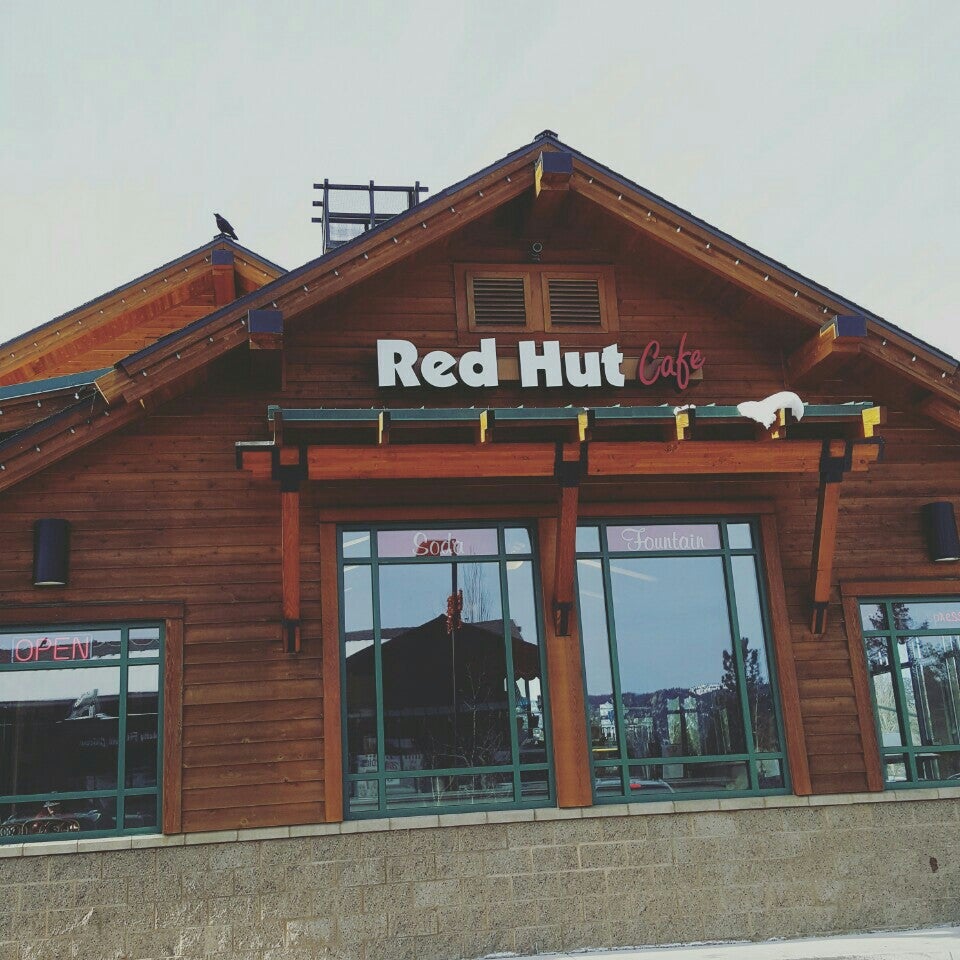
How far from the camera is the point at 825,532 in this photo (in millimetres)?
9930

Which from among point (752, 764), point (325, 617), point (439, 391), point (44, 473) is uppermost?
point (439, 391)

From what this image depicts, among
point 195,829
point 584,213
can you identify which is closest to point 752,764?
point 195,829

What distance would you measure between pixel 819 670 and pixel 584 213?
512 centimetres

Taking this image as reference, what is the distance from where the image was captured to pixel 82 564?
30.8ft

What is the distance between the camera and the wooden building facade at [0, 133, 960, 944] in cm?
915

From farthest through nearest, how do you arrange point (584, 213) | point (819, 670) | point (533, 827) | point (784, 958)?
1. point (584, 213)
2. point (819, 670)
3. point (533, 827)
4. point (784, 958)

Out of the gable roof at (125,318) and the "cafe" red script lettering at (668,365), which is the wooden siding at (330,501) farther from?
the gable roof at (125,318)

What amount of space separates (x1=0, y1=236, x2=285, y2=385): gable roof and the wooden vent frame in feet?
12.0

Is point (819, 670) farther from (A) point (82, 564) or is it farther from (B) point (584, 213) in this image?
(A) point (82, 564)

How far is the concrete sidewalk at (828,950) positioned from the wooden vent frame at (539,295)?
5787 mm

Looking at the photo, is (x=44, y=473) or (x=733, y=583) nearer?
(x=44, y=473)

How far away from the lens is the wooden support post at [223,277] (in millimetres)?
13711

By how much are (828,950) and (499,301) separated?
6616 mm

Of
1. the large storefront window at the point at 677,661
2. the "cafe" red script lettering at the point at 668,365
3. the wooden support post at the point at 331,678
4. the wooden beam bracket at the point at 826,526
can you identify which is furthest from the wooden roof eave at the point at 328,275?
the wooden beam bracket at the point at 826,526
